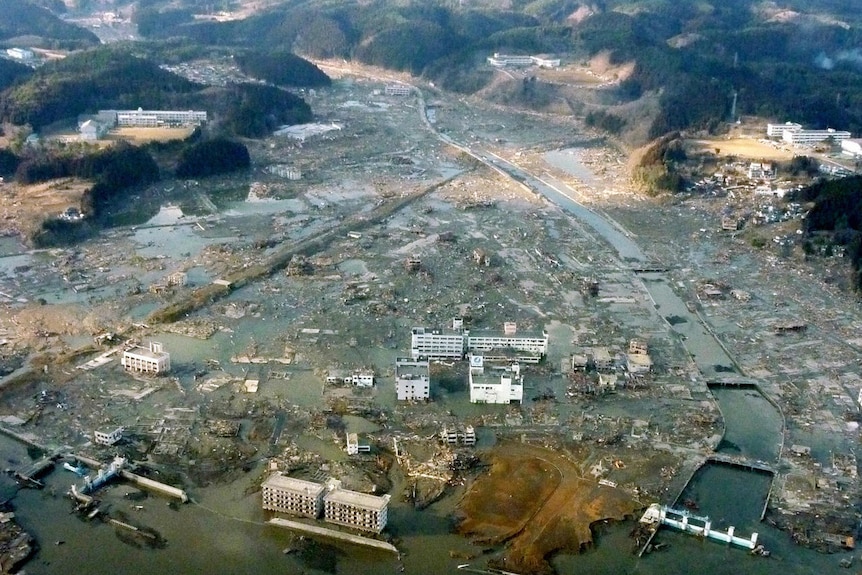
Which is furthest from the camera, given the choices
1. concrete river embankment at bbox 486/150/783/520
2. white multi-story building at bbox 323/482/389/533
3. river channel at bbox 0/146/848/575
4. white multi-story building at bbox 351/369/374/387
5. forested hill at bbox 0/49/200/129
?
forested hill at bbox 0/49/200/129

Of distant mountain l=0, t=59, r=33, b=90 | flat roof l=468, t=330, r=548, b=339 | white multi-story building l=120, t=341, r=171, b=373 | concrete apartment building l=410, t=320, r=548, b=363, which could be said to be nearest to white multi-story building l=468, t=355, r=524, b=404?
concrete apartment building l=410, t=320, r=548, b=363

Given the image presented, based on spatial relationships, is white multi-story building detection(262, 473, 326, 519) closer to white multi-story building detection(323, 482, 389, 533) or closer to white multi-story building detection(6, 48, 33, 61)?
white multi-story building detection(323, 482, 389, 533)

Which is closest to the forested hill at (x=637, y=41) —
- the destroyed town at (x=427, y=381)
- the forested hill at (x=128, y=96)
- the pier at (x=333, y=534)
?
the destroyed town at (x=427, y=381)

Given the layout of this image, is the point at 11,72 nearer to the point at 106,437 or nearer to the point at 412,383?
the point at 106,437

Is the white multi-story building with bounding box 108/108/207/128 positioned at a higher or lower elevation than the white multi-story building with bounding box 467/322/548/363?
lower

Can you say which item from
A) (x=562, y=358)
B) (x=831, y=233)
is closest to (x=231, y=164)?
(x=562, y=358)

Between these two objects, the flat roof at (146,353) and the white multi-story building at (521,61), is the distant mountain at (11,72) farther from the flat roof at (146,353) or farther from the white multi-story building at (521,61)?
the white multi-story building at (521,61)

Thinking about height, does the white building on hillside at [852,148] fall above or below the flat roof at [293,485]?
below
